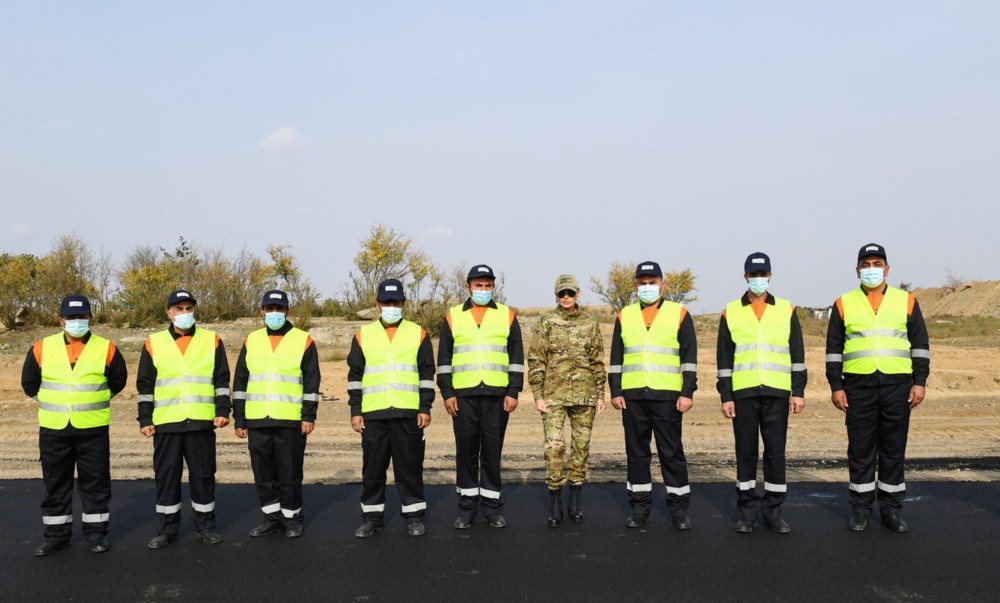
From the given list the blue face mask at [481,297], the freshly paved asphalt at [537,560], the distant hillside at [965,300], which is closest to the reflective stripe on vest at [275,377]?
the freshly paved asphalt at [537,560]

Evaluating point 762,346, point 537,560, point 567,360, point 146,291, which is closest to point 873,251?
point 762,346

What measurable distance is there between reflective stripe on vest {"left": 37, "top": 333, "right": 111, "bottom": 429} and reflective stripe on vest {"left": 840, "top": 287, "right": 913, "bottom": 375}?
6.49m

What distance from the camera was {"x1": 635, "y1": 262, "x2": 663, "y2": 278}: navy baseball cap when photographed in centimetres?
704

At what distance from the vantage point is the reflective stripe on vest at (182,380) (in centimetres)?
670

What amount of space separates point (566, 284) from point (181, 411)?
11.6 ft

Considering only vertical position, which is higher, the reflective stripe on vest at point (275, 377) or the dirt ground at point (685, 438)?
the reflective stripe on vest at point (275, 377)

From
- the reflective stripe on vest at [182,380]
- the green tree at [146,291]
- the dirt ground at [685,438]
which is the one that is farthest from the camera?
the green tree at [146,291]

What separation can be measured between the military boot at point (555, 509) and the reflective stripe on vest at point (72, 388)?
153 inches

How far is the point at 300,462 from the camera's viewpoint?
700 cm

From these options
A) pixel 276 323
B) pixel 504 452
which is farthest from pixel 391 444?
pixel 504 452

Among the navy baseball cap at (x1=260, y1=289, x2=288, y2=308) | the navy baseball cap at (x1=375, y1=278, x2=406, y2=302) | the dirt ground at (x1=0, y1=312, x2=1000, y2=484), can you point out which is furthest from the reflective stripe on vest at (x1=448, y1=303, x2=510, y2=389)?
the dirt ground at (x1=0, y1=312, x2=1000, y2=484)

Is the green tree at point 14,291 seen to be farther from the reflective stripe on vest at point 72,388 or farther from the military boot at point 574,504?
the military boot at point 574,504

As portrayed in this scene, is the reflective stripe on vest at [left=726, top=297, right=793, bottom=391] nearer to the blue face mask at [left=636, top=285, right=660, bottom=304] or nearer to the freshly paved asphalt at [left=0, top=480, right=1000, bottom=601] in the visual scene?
the blue face mask at [left=636, top=285, right=660, bottom=304]

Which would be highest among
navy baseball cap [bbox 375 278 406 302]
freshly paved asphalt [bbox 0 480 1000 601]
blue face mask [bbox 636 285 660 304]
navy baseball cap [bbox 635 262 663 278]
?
navy baseball cap [bbox 635 262 663 278]
